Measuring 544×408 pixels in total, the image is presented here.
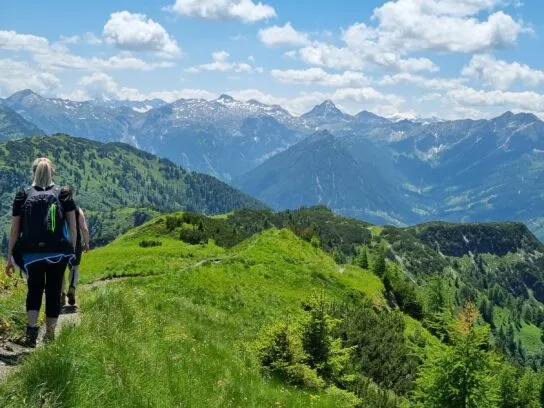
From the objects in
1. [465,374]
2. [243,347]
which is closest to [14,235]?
[243,347]

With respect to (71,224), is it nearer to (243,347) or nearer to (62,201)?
(62,201)

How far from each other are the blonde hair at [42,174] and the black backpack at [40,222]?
173 millimetres

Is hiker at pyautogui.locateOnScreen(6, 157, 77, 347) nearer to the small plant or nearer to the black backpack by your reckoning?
the black backpack

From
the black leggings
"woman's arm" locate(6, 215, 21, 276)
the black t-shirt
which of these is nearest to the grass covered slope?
the black leggings

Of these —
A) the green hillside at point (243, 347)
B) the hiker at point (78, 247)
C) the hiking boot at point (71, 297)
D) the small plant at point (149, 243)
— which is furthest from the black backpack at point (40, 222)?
the small plant at point (149, 243)

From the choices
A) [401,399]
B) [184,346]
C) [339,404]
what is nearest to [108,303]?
[184,346]

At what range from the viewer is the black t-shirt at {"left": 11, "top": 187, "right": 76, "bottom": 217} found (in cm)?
1126

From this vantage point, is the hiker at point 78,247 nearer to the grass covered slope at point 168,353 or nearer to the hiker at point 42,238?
the grass covered slope at point 168,353

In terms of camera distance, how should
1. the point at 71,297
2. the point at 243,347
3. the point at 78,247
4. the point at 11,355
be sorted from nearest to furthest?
the point at 11,355 → the point at 78,247 → the point at 71,297 → the point at 243,347

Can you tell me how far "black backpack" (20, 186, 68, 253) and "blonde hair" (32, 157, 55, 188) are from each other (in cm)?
17

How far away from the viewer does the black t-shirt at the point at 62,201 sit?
36.9 feet

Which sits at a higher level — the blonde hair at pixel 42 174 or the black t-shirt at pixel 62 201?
the blonde hair at pixel 42 174

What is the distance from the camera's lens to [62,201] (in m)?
11.4

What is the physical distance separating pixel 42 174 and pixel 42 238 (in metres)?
1.37
